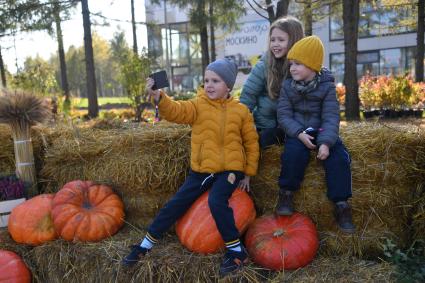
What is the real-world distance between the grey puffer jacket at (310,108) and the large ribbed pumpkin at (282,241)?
65 cm

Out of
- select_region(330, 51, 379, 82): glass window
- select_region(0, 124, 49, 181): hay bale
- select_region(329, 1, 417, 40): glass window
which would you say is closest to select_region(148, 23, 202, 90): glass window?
select_region(330, 51, 379, 82): glass window

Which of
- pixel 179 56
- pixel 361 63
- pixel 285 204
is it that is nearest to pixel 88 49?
pixel 285 204

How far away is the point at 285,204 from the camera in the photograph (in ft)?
10.4

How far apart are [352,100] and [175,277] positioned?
786cm

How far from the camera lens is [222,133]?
3168mm

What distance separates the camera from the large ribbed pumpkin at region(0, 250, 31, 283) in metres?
3.35

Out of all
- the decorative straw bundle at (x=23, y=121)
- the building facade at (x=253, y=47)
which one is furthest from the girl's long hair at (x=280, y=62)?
the building facade at (x=253, y=47)

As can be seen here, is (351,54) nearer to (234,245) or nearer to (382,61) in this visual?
(234,245)

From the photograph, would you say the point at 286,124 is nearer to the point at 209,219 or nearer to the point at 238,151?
the point at 238,151

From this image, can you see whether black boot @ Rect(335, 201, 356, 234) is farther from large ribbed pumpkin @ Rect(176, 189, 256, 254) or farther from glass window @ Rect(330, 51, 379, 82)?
glass window @ Rect(330, 51, 379, 82)

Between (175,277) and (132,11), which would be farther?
(132,11)

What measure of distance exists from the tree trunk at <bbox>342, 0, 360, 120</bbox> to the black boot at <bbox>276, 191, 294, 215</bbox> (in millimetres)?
7116

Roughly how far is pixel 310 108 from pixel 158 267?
1.59 metres

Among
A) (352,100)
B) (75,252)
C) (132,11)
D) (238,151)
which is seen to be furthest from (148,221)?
(132,11)
